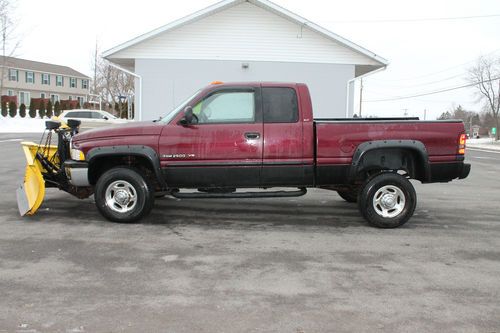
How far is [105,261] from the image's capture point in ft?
16.6

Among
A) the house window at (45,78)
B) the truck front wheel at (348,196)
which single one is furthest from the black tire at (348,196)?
the house window at (45,78)

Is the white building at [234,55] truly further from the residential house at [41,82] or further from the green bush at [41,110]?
the residential house at [41,82]

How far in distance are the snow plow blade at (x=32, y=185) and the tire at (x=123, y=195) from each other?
2.89 ft

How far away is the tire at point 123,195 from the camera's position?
21.5 feet

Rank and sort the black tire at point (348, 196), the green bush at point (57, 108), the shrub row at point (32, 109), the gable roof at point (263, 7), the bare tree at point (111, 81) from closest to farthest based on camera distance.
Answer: the black tire at point (348, 196) < the gable roof at point (263, 7) < the shrub row at point (32, 109) < the green bush at point (57, 108) < the bare tree at point (111, 81)

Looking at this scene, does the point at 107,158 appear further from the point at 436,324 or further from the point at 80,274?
the point at 436,324

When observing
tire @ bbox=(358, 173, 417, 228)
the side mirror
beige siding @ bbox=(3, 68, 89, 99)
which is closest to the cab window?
the side mirror

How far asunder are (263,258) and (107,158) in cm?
279

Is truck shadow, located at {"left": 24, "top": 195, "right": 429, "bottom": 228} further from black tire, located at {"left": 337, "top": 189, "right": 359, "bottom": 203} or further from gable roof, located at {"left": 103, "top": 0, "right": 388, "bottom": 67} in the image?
gable roof, located at {"left": 103, "top": 0, "right": 388, "bottom": 67}

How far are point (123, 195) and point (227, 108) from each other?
6.03 ft

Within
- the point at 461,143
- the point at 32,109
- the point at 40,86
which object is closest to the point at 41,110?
the point at 32,109

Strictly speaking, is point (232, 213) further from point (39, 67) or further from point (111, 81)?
point (39, 67)

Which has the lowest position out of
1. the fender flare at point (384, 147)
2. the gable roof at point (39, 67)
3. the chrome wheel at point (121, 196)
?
the chrome wheel at point (121, 196)

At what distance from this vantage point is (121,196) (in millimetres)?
6633
